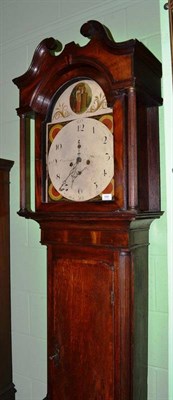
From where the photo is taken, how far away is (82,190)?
1.14 metres

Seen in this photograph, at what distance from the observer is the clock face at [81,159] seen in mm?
1089

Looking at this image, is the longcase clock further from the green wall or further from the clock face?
the green wall

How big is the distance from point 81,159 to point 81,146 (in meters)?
0.04

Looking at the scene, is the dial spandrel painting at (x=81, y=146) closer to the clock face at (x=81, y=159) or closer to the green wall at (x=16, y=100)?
the clock face at (x=81, y=159)

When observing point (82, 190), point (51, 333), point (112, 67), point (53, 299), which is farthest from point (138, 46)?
point (51, 333)

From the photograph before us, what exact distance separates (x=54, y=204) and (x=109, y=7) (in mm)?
854

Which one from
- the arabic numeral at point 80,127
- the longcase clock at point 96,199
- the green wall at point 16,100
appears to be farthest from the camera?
the green wall at point 16,100

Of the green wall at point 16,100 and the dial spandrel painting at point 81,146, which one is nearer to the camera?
the dial spandrel painting at point 81,146

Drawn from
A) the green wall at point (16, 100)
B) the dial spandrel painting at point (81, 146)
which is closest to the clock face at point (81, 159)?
the dial spandrel painting at point (81, 146)

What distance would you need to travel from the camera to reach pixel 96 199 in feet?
3.61

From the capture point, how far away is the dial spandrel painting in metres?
1.09

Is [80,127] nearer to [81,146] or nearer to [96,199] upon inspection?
[81,146]

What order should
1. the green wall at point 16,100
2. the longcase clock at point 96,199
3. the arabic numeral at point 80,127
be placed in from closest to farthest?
the longcase clock at point 96,199
the arabic numeral at point 80,127
the green wall at point 16,100

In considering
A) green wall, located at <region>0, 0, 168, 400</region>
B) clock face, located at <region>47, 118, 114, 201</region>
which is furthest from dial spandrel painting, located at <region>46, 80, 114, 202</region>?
green wall, located at <region>0, 0, 168, 400</region>
